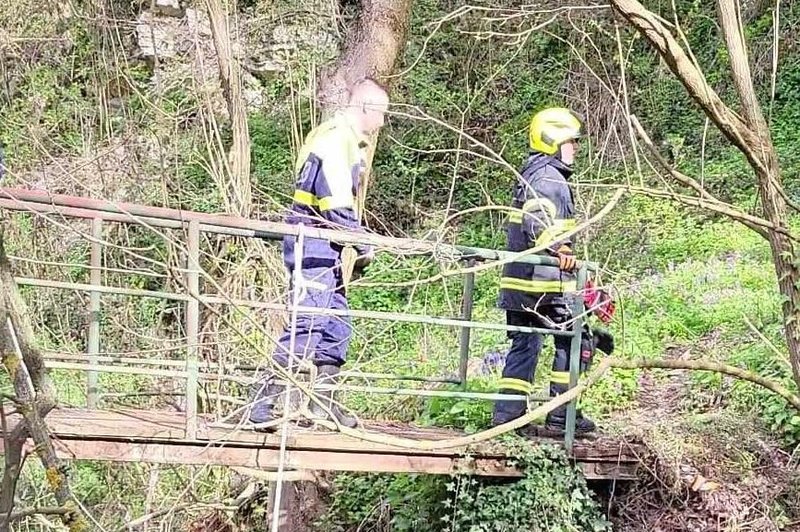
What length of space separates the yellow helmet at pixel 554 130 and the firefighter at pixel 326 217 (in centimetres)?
99

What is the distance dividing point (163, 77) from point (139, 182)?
3.86 ft

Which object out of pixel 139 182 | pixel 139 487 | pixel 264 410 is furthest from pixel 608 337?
pixel 139 182

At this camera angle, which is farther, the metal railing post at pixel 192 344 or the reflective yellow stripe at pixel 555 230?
the reflective yellow stripe at pixel 555 230

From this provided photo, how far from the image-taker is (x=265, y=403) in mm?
4863

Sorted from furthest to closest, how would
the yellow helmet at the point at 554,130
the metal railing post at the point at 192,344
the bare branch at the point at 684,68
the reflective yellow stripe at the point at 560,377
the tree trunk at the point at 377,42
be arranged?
the tree trunk at the point at 377,42
the reflective yellow stripe at the point at 560,377
the yellow helmet at the point at 554,130
the metal railing post at the point at 192,344
the bare branch at the point at 684,68

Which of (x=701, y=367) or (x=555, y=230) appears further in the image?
(x=555, y=230)

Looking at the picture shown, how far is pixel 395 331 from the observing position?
1014 cm

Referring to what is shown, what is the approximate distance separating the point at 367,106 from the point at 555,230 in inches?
43.7

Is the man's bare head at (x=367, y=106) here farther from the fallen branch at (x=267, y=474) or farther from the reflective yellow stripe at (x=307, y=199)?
the fallen branch at (x=267, y=474)

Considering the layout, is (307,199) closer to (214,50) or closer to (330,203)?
Result: (330,203)

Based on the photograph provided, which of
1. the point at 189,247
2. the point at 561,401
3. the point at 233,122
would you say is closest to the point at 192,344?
the point at 189,247

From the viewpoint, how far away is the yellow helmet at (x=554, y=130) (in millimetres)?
Answer: 5328

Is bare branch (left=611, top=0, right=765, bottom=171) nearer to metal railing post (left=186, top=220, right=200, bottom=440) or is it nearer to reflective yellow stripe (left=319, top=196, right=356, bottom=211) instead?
reflective yellow stripe (left=319, top=196, right=356, bottom=211)

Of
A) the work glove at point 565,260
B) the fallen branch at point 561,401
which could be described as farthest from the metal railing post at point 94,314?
the work glove at point 565,260
